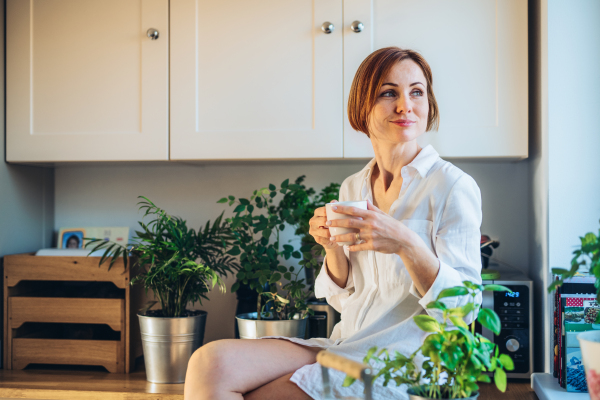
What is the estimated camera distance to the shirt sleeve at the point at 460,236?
101 cm

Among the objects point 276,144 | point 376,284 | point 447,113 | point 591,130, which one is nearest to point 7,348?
point 276,144

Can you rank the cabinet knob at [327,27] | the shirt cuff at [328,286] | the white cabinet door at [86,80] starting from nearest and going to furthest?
the shirt cuff at [328,286]
the cabinet knob at [327,27]
the white cabinet door at [86,80]

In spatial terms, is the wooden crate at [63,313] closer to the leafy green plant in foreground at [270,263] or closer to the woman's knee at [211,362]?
the leafy green plant in foreground at [270,263]

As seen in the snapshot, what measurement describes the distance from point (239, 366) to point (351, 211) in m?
0.39

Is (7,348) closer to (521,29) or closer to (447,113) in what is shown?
(447,113)

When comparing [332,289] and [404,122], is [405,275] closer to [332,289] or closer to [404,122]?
[332,289]

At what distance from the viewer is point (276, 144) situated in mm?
1628

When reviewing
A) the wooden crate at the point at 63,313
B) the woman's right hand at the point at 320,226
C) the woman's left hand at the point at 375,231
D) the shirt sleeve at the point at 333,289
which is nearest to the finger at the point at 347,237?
the woman's left hand at the point at 375,231

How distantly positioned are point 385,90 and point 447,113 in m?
0.48

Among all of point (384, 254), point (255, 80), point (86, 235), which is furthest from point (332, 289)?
point (86, 235)

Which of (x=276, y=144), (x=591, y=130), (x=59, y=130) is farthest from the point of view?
(x=59, y=130)

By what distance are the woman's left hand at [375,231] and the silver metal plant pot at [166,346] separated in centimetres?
80

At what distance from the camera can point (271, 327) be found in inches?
57.8

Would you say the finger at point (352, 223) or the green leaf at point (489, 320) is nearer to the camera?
the green leaf at point (489, 320)
